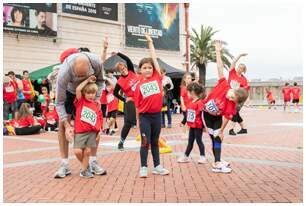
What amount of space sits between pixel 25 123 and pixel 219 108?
752 cm

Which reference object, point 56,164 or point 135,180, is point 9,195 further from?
point 56,164

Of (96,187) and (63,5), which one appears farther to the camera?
(63,5)

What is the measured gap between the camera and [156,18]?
26078 mm

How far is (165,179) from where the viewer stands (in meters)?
5.44

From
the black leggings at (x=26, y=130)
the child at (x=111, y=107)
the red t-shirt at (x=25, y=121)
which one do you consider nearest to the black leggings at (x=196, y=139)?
the child at (x=111, y=107)

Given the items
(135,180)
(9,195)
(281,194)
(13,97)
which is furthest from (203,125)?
(13,97)

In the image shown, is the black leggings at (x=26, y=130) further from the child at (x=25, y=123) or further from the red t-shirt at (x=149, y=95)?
the red t-shirt at (x=149, y=95)

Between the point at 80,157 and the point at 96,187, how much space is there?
78cm

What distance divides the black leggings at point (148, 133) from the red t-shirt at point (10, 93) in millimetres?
9111

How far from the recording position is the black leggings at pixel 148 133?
225 inches

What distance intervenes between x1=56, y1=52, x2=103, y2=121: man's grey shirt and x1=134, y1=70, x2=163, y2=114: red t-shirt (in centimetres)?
61

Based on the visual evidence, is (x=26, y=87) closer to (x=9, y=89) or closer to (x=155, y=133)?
(x=9, y=89)

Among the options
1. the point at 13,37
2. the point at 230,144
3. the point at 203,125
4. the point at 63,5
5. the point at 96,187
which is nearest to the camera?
the point at 96,187

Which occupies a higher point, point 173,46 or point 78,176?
point 173,46
